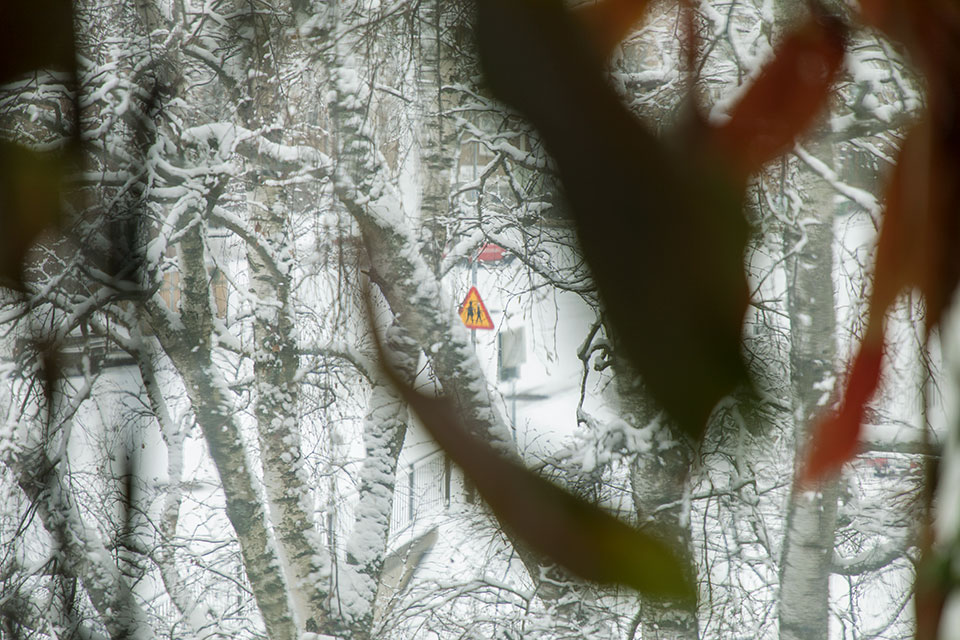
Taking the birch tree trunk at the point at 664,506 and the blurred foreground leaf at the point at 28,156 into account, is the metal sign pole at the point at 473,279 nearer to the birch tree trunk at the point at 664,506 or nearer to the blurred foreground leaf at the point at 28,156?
the birch tree trunk at the point at 664,506

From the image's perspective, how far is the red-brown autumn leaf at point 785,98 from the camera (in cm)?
21

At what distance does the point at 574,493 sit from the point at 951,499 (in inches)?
9.3

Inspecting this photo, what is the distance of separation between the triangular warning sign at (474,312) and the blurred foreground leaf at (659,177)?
0.25 meters

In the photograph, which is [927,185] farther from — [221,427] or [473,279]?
[221,427]

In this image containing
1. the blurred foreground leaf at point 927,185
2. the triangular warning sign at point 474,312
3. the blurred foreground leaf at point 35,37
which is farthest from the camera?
the triangular warning sign at point 474,312

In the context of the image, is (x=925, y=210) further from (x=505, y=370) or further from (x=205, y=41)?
(x=205, y=41)

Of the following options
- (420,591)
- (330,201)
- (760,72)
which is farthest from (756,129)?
(420,591)

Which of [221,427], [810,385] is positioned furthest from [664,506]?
[221,427]

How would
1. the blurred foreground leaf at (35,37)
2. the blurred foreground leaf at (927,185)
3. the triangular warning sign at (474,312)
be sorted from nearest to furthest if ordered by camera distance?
the blurred foreground leaf at (927,185) → the blurred foreground leaf at (35,37) → the triangular warning sign at (474,312)

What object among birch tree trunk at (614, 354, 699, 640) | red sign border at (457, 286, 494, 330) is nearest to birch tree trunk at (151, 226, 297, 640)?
red sign border at (457, 286, 494, 330)

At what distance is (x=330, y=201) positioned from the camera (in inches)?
20.4

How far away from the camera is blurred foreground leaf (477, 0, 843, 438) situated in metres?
0.21

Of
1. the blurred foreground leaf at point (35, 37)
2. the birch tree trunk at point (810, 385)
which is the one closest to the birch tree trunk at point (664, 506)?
the birch tree trunk at point (810, 385)

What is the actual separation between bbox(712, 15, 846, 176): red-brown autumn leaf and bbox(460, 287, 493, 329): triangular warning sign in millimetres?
264
